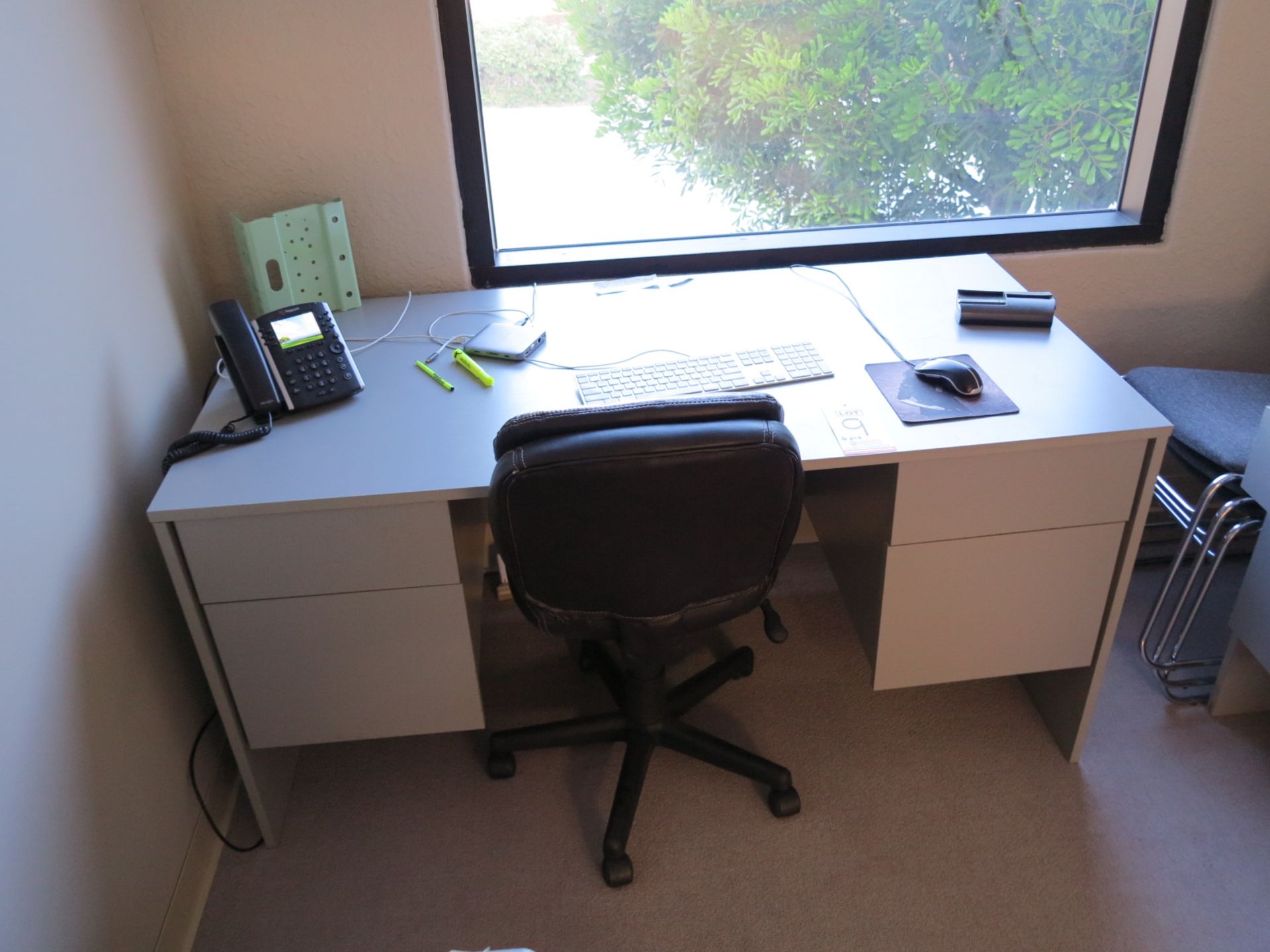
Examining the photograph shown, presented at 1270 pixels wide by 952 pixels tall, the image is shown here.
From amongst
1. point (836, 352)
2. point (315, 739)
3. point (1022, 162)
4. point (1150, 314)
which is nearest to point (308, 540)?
point (315, 739)

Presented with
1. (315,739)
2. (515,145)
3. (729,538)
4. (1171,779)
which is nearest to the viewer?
(729,538)

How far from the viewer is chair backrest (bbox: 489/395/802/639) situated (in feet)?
4.11

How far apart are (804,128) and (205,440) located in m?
1.42

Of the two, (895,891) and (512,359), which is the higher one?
(512,359)

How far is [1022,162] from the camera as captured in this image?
2.26 metres

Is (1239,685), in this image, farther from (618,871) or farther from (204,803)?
(204,803)

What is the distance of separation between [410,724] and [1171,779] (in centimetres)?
146

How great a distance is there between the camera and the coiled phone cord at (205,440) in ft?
5.00

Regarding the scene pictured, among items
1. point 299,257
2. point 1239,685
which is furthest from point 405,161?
point 1239,685

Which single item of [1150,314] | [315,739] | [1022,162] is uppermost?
[1022,162]

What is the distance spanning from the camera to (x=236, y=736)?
1.67 m

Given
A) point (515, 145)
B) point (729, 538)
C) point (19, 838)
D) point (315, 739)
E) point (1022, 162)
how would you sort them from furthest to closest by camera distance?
point (1022, 162)
point (515, 145)
point (315, 739)
point (729, 538)
point (19, 838)

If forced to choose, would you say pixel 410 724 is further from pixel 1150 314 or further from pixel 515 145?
pixel 1150 314

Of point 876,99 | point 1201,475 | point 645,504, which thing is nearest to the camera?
point 645,504
